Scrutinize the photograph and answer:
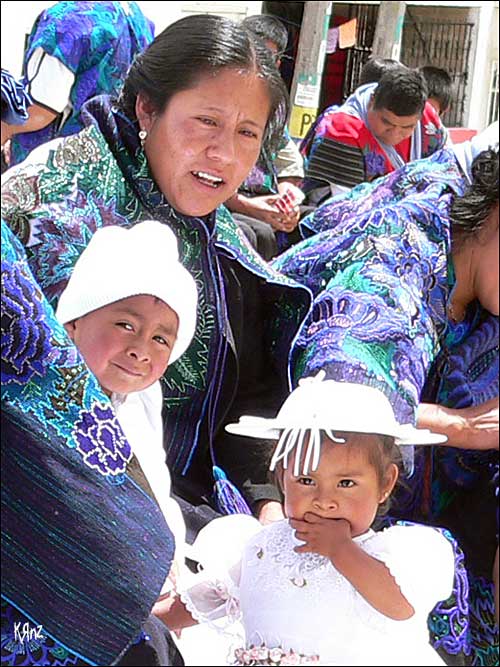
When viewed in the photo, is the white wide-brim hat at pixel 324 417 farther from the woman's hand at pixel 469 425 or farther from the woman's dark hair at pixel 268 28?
the woman's dark hair at pixel 268 28

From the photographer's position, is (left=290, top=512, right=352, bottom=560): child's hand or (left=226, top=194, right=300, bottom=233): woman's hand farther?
(left=226, top=194, right=300, bottom=233): woman's hand

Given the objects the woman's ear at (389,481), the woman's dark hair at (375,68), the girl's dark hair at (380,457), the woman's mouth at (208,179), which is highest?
the woman's dark hair at (375,68)

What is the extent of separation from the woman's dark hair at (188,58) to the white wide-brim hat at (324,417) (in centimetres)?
25

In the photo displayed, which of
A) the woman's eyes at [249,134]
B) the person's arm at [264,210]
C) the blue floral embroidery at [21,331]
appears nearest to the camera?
the blue floral embroidery at [21,331]

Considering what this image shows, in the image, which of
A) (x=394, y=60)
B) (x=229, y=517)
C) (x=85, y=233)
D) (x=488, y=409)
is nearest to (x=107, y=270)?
(x=85, y=233)

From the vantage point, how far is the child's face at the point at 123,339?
716 millimetres

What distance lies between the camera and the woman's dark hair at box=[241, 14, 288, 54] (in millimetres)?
823

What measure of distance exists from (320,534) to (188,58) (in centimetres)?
37

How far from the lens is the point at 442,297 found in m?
0.99

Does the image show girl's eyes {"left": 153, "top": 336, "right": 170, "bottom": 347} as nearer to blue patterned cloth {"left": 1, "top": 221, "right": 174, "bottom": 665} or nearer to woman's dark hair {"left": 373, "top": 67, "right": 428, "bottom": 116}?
blue patterned cloth {"left": 1, "top": 221, "right": 174, "bottom": 665}

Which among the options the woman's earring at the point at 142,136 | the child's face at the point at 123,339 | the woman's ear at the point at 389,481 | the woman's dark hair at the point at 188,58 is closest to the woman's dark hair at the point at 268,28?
the woman's dark hair at the point at 188,58

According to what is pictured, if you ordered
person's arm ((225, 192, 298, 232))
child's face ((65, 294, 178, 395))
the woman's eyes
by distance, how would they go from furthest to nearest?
person's arm ((225, 192, 298, 232)) < the woman's eyes < child's face ((65, 294, 178, 395))

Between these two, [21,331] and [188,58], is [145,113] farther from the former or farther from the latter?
[21,331]

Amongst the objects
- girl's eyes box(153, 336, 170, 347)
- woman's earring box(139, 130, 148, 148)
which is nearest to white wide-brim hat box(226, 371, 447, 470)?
girl's eyes box(153, 336, 170, 347)
